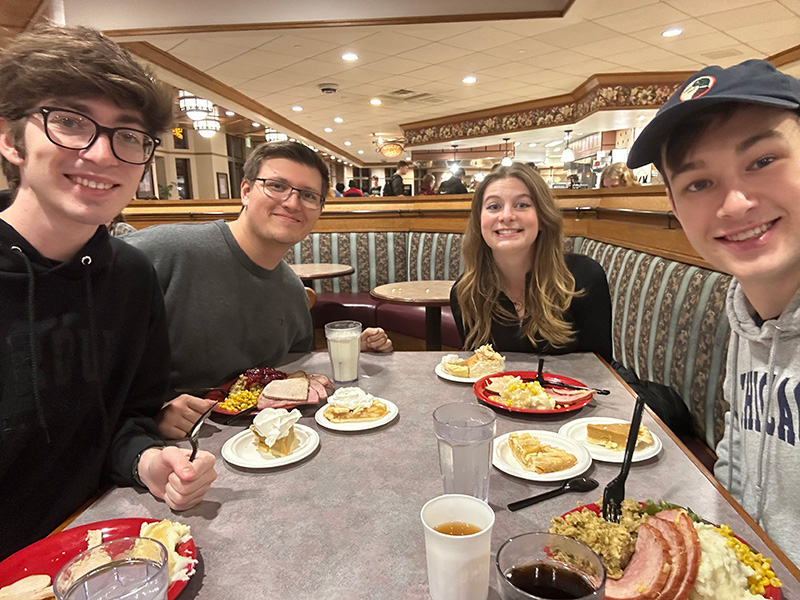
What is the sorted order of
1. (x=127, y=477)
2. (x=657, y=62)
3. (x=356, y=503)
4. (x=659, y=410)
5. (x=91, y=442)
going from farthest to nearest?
(x=657, y=62) < (x=659, y=410) < (x=91, y=442) < (x=127, y=477) < (x=356, y=503)

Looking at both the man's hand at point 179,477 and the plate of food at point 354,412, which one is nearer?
the man's hand at point 179,477

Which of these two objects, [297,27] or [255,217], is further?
[297,27]

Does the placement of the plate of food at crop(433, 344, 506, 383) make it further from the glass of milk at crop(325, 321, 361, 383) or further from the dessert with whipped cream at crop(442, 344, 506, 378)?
the glass of milk at crop(325, 321, 361, 383)

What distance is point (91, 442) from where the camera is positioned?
4.11 feet

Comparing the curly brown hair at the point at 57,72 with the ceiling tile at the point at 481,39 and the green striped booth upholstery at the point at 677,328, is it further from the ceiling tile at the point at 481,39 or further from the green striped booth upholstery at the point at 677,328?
the ceiling tile at the point at 481,39

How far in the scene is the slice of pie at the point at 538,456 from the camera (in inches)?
43.4

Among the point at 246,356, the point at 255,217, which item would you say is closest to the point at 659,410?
the point at 246,356

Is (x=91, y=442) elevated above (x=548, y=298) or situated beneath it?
situated beneath

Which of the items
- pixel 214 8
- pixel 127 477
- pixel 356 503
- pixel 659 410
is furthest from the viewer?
pixel 214 8

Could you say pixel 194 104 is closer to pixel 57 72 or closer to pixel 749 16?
pixel 749 16

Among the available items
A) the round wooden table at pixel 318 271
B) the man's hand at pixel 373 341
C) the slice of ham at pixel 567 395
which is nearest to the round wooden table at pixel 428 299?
the round wooden table at pixel 318 271

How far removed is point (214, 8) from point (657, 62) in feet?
21.0

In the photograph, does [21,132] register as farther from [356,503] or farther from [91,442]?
[356,503]

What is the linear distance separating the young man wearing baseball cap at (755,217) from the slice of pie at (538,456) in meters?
0.47
